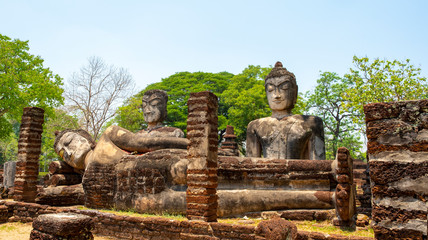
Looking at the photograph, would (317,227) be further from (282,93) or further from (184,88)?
(184,88)

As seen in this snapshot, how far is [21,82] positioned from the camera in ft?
65.4

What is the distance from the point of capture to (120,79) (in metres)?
21.4

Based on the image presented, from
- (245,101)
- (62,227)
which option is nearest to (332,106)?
(245,101)

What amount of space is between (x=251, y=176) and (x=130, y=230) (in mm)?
2590

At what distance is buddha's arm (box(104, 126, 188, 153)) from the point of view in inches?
317

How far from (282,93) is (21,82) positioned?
1710 centimetres

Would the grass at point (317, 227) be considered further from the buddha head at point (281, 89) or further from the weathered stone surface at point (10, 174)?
the weathered stone surface at point (10, 174)

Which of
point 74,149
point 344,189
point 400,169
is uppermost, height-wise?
point 74,149

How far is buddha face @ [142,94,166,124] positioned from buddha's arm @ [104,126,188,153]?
116 inches

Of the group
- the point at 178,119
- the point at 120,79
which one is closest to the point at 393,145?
the point at 120,79

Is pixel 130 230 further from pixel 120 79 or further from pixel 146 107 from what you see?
pixel 120 79

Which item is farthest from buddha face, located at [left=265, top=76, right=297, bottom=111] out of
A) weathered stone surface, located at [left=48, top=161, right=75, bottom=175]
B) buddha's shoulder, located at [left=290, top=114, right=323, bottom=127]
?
weathered stone surface, located at [left=48, top=161, right=75, bottom=175]

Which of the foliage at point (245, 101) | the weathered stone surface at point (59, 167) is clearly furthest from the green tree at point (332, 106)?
the weathered stone surface at point (59, 167)

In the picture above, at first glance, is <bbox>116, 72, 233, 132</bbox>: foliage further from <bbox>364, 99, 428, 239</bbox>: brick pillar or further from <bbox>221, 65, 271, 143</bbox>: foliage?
<bbox>364, 99, 428, 239</bbox>: brick pillar
